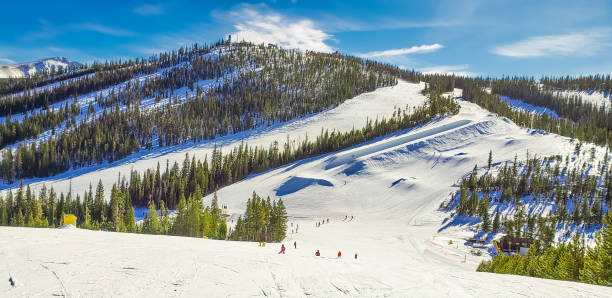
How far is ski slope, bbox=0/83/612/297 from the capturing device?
12.7 m

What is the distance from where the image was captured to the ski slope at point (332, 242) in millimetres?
12734

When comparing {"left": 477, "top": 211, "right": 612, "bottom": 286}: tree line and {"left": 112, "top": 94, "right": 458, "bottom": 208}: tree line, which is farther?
{"left": 112, "top": 94, "right": 458, "bottom": 208}: tree line

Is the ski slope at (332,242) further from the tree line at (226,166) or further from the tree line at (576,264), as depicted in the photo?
the tree line at (576,264)

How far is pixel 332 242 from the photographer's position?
189 feet

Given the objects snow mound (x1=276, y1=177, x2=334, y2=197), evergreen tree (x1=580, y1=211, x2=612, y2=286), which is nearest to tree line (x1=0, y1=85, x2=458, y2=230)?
snow mound (x1=276, y1=177, x2=334, y2=197)

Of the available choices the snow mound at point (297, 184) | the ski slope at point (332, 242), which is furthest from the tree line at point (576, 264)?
the snow mound at point (297, 184)

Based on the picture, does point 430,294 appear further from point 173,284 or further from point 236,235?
point 236,235

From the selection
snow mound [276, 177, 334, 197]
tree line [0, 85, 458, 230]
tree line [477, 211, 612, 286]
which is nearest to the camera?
tree line [477, 211, 612, 286]

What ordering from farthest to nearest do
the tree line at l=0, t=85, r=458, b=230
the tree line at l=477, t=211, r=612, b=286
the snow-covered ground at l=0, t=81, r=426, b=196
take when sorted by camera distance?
the snow-covered ground at l=0, t=81, r=426, b=196, the tree line at l=0, t=85, r=458, b=230, the tree line at l=477, t=211, r=612, b=286

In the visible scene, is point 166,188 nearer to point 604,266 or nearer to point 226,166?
point 226,166

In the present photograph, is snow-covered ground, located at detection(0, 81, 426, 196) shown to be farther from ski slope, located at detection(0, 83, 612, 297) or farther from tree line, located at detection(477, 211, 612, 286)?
tree line, located at detection(477, 211, 612, 286)

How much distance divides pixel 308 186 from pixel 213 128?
3773 inches

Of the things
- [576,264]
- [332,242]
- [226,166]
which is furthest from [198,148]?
[576,264]

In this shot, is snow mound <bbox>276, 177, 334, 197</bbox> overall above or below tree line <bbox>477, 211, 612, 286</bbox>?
below
